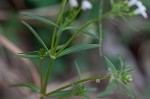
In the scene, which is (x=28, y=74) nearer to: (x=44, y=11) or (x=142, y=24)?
(x=44, y=11)

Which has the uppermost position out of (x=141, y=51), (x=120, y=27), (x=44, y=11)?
(x=44, y=11)

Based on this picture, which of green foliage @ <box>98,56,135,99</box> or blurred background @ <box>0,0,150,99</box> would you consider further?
blurred background @ <box>0,0,150,99</box>

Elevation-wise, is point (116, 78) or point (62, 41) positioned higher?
point (116, 78)

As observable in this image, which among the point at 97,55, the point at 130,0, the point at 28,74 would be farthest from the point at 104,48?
Result: the point at 130,0

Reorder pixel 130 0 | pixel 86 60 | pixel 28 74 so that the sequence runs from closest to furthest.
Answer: pixel 130 0, pixel 28 74, pixel 86 60

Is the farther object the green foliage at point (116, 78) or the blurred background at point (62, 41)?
the blurred background at point (62, 41)

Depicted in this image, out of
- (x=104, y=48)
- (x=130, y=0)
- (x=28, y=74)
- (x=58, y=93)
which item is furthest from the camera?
(x=104, y=48)

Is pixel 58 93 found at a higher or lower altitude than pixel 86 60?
higher

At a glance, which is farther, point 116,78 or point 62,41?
point 62,41
